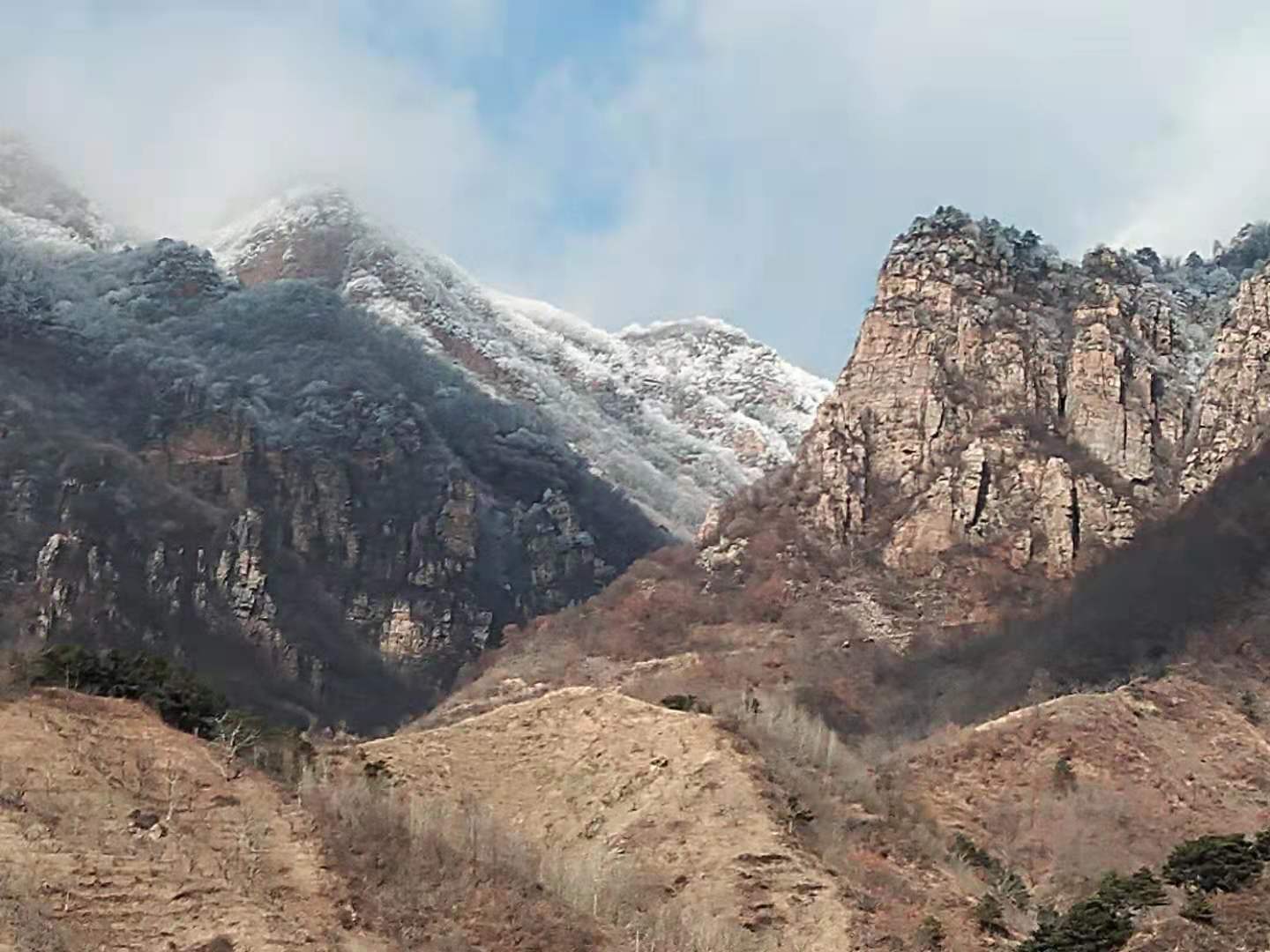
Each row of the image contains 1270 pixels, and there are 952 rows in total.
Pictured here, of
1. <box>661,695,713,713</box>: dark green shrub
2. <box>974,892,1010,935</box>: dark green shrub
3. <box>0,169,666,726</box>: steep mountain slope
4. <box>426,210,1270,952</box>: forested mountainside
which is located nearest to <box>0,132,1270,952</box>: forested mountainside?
<box>974,892,1010,935</box>: dark green shrub

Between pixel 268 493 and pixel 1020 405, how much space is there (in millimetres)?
58775

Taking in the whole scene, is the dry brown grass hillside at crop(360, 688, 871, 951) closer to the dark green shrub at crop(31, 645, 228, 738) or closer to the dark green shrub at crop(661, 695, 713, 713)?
the dark green shrub at crop(661, 695, 713, 713)

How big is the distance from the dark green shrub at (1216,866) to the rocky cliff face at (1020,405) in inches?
1732

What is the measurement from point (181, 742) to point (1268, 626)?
160ft

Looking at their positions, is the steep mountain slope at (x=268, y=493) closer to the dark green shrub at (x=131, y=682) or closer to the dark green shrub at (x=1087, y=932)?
the dark green shrub at (x=131, y=682)

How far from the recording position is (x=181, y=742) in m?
27.1

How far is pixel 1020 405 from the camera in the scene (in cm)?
8244

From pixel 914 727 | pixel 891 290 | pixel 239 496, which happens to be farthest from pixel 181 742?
pixel 239 496

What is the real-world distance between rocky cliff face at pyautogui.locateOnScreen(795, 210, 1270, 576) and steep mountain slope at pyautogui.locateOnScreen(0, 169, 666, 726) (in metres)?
34.1

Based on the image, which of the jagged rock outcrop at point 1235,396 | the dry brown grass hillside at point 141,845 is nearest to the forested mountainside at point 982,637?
the jagged rock outcrop at point 1235,396

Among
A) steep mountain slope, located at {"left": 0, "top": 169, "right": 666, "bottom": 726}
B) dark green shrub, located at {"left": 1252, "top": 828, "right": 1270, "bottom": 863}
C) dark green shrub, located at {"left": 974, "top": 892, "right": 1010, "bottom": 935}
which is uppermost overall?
steep mountain slope, located at {"left": 0, "top": 169, "right": 666, "bottom": 726}

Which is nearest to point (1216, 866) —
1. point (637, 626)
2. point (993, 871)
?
point (993, 871)

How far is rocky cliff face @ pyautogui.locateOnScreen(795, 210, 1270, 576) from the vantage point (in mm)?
77750

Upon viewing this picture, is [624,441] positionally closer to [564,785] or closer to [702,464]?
[702,464]
